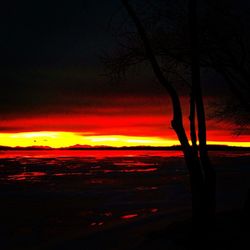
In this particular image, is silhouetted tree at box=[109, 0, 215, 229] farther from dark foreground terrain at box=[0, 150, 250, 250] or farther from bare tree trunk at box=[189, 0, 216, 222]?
dark foreground terrain at box=[0, 150, 250, 250]

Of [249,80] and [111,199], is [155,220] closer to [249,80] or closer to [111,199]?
[249,80]

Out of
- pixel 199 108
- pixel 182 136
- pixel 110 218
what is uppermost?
pixel 199 108

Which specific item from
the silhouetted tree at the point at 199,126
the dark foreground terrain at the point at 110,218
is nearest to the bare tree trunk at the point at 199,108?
the silhouetted tree at the point at 199,126

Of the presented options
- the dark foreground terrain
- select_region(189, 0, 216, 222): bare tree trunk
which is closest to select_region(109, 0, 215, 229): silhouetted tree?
select_region(189, 0, 216, 222): bare tree trunk

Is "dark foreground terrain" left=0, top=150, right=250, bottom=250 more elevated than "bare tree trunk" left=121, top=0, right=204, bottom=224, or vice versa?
"bare tree trunk" left=121, top=0, right=204, bottom=224

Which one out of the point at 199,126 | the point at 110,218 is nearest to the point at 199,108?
the point at 199,126

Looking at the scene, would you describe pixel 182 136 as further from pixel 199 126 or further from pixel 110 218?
pixel 110 218

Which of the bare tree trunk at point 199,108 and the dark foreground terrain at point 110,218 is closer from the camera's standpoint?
the bare tree trunk at point 199,108

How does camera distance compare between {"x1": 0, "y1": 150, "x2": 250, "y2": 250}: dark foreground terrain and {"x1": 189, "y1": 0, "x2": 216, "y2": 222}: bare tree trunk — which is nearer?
{"x1": 189, "y1": 0, "x2": 216, "y2": 222}: bare tree trunk

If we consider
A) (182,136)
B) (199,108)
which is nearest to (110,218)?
(182,136)

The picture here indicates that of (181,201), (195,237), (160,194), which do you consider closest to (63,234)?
(195,237)

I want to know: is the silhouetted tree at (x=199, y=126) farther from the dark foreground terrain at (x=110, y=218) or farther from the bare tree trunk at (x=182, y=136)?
the dark foreground terrain at (x=110, y=218)

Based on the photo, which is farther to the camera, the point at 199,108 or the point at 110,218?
the point at 110,218

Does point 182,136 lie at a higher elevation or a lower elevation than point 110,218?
higher
